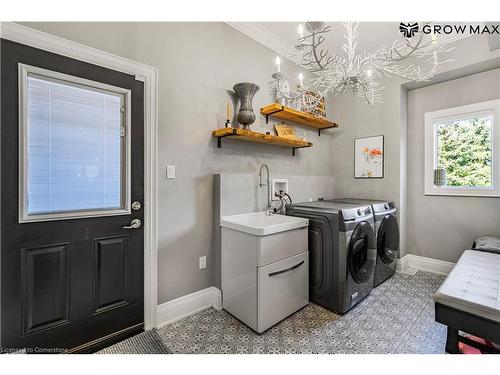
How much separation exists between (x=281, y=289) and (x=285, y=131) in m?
1.79

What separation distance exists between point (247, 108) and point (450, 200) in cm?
271

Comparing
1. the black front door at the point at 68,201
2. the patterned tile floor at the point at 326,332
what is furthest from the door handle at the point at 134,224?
the patterned tile floor at the point at 326,332

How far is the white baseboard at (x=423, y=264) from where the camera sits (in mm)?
2807

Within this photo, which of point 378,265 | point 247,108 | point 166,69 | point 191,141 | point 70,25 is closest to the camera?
point 70,25

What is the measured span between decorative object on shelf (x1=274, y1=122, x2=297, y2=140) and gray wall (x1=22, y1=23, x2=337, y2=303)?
518mm

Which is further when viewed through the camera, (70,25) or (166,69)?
(166,69)

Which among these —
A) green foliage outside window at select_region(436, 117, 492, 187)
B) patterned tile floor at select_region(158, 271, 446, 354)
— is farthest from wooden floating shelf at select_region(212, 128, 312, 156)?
green foliage outside window at select_region(436, 117, 492, 187)

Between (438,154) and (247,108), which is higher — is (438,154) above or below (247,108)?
below

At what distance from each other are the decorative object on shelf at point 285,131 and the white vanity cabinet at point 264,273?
114 cm
